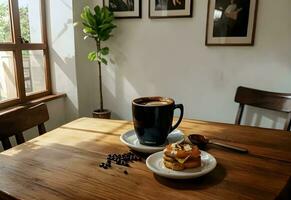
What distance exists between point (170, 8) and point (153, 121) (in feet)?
5.73

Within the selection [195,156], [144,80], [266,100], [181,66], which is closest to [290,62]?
[266,100]

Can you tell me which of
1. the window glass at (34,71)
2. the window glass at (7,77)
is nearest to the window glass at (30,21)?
the window glass at (34,71)

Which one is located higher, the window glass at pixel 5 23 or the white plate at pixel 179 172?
the window glass at pixel 5 23

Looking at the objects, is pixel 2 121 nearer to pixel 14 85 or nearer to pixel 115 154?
pixel 115 154

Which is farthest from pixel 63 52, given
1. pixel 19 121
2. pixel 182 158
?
pixel 182 158

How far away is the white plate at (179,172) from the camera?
0.77m

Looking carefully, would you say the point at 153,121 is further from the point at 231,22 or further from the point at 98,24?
the point at 98,24

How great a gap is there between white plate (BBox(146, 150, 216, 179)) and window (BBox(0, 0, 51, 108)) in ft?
5.87

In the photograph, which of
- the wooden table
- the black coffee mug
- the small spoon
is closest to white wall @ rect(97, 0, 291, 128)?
the wooden table

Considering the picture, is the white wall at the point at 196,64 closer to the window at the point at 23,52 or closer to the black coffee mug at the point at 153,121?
the window at the point at 23,52

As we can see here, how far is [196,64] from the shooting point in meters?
2.43

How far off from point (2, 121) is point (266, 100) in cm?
170

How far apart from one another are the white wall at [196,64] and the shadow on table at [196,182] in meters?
1.62

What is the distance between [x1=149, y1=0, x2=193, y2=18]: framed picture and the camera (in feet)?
7.72
